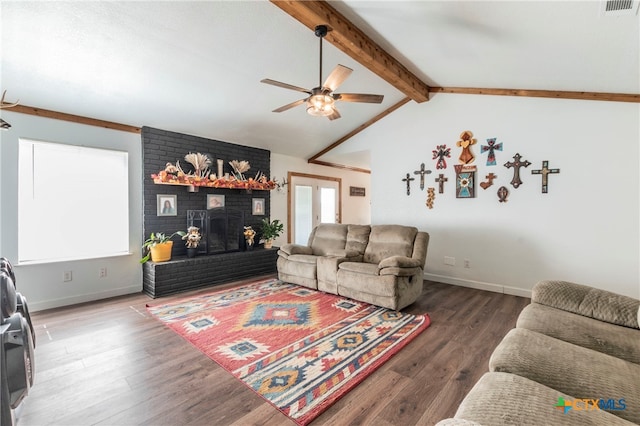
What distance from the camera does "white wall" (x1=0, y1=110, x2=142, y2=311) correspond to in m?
3.16

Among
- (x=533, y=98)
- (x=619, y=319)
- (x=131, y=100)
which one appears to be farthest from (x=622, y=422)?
(x=131, y=100)

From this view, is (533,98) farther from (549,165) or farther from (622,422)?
(622,422)

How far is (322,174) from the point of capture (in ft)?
23.3

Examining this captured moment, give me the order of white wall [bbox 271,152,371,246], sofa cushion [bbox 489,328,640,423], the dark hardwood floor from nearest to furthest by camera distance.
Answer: sofa cushion [bbox 489,328,640,423] < the dark hardwood floor < white wall [bbox 271,152,371,246]

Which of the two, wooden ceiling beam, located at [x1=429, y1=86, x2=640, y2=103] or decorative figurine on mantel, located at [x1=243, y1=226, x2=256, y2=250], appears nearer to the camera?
wooden ceiling beam, located at [x1=429, y1=86, x2=640, y2=103]

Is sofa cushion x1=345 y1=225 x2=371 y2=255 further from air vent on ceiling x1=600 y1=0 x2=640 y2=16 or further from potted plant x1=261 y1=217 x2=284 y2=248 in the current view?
air vent on ceiling x1=600 y1=0 x2=640 y2=16

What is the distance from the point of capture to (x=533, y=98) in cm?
382

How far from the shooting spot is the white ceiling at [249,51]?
2.27 meters

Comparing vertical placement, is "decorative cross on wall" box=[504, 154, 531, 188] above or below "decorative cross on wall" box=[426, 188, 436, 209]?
above

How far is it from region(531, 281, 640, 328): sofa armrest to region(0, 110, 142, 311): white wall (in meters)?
4.78

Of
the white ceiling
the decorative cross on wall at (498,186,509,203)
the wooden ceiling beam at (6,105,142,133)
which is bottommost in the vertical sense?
the decorative cross on wall at (498,186,509,203)

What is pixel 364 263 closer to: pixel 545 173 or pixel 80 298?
pixel 545 173

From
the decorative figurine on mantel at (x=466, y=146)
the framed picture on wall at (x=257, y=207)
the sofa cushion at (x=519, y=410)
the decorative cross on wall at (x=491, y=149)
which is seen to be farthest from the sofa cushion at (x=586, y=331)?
the framed picture on wall at (x=257, y=207)

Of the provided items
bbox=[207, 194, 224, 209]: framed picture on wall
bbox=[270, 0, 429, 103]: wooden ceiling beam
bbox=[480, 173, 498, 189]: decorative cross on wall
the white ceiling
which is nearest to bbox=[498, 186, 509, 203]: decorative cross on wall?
bbox=[480, 173, 498, 189]: decorative cross on wall
